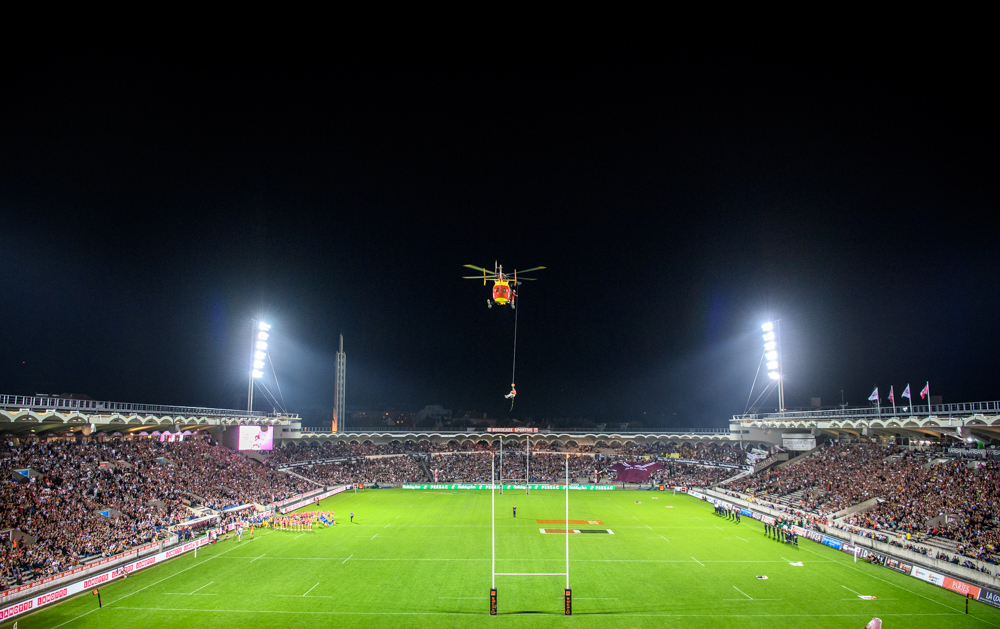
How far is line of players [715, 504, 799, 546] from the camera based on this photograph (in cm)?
3344

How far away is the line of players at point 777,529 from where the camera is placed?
33.4 meters

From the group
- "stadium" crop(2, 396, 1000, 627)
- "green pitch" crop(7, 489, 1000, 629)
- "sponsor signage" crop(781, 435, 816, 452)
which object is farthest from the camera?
"sponsor signage" crop(781, 435, 816, 452)

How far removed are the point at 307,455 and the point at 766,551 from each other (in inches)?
1999

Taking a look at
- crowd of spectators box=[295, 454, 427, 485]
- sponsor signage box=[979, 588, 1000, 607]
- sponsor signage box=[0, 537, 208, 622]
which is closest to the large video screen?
crowd of spectators box=[295, 454, 427, 485]

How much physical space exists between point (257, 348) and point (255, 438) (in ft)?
30.2

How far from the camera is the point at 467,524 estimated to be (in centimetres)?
4088

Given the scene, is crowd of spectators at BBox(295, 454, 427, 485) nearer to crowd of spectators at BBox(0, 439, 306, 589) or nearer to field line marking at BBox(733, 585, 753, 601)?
crowd of spectators at BBox(0, 439, 306, 589)

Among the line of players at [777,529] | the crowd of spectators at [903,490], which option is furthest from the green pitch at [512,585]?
the crowd of spectators at [903,490]

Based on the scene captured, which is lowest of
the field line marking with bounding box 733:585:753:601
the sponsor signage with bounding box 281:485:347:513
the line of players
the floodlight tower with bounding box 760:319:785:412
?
the sponsor signage with bounding box 281:485:347:513

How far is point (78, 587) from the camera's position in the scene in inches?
915

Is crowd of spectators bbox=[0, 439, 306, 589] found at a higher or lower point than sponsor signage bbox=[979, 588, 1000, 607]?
higher

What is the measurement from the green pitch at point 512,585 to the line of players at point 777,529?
0.71 m

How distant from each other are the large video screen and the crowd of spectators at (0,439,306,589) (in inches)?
239

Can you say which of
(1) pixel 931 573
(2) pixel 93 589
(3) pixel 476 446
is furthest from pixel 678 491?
(2) pixel 93 589
